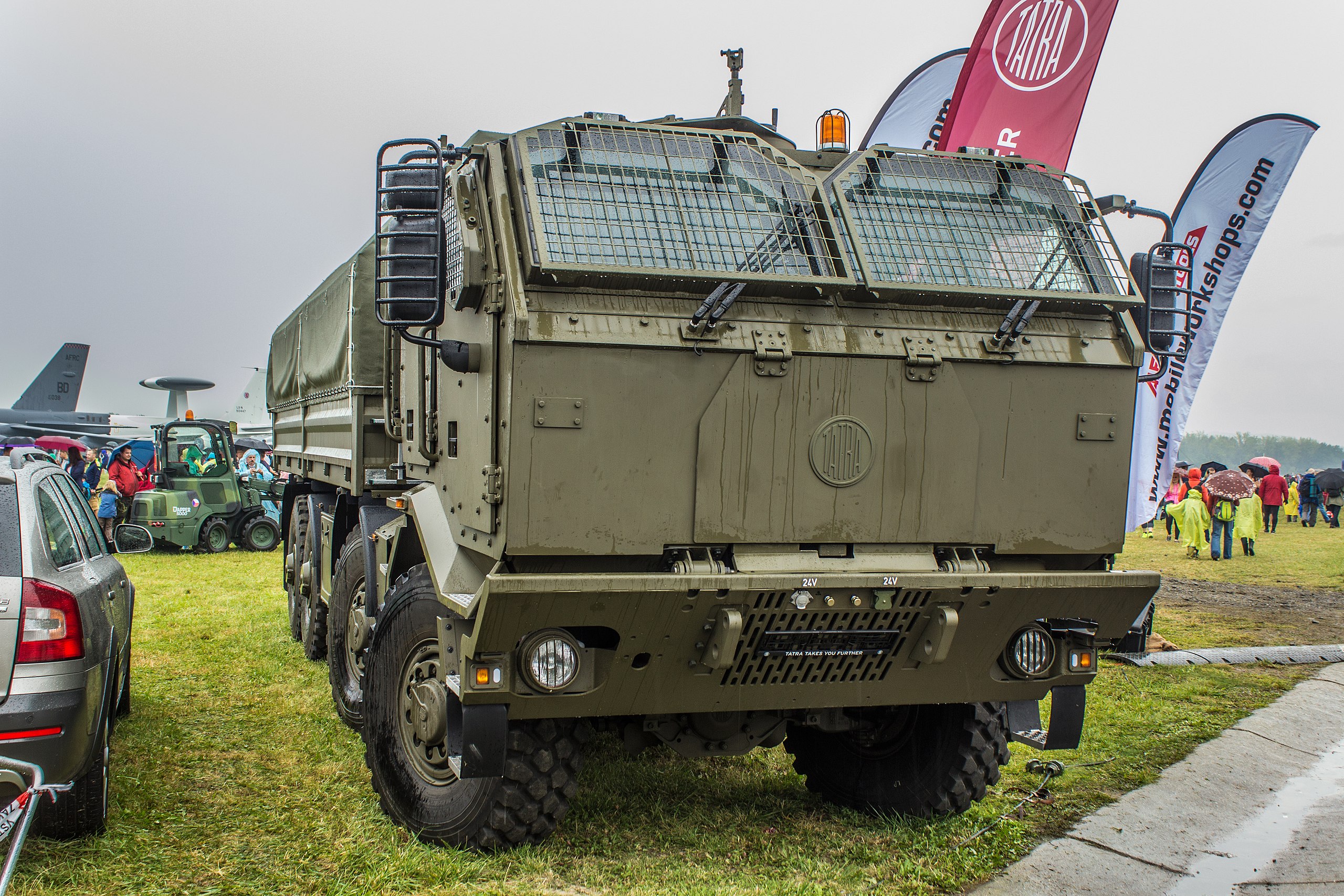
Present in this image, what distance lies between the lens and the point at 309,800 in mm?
5020

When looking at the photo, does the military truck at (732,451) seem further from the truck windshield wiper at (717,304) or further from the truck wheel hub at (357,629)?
the truck wheel hub at (357,629)

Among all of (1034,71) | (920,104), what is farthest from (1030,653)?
(920,104)

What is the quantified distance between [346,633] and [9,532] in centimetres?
254

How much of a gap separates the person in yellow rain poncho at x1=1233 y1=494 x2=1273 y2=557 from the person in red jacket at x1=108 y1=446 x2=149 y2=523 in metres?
18.4

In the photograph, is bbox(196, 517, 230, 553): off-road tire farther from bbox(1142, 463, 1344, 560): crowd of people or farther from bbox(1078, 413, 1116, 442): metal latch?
bbox(1078, 413, 1116, 442): metal latch

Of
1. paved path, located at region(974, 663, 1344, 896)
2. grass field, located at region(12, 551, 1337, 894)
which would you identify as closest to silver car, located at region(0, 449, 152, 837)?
grass field, located at region(12, 551, 1337, 894)

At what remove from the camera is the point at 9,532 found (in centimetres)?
394

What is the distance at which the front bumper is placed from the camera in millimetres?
3596

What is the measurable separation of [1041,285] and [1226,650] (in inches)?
251

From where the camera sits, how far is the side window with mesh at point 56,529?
416 cm

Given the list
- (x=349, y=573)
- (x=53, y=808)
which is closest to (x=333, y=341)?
(x=349, y=573)

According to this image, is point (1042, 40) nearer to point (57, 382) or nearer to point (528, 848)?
point (528, 848)

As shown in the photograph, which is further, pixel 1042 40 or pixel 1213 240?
pixel 1213 240

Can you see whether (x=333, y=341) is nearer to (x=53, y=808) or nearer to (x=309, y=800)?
(x=309, y=800)
